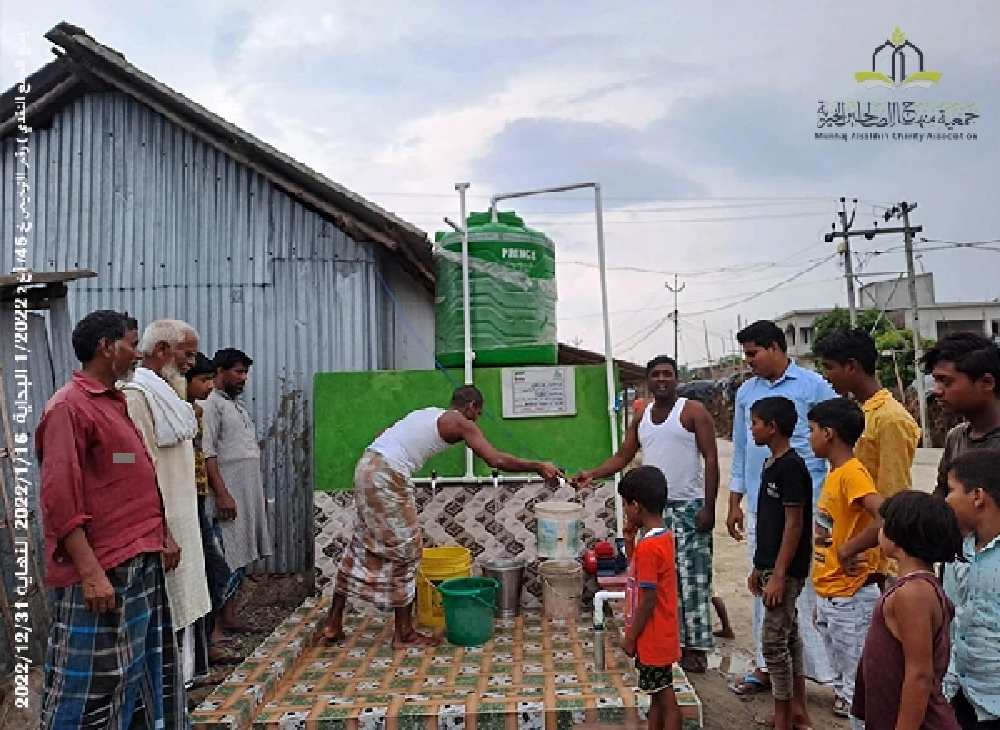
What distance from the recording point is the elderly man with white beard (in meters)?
3.69

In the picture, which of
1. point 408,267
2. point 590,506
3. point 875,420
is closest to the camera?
point 875,420

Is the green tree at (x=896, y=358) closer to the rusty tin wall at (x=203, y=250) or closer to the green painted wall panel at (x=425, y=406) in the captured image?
the green painted wall panel at (x=425, y=406)

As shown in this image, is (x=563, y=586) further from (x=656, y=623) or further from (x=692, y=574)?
(x=656, y=623)

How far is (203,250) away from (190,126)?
44.8 inches

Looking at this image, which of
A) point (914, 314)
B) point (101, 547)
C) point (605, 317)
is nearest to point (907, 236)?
point (914, 314)

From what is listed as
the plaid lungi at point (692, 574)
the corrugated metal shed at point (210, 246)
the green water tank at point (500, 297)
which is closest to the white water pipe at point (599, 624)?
the plaid lungi at point (692, 574)

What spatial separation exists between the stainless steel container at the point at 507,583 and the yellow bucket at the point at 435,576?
0.18 m

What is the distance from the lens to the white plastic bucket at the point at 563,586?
541 cm

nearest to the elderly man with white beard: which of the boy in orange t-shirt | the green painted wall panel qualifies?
the green painted wall panel

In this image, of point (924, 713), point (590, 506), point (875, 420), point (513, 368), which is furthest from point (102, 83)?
point (924, 713)

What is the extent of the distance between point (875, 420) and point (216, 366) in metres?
4.38

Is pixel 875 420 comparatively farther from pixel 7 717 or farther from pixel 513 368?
pixel 7 717

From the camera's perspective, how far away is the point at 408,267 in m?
7.47

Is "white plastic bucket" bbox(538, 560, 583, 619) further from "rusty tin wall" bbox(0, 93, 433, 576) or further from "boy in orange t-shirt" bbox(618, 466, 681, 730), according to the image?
"rusty tin wall" bbox(0, 93, 433, 576)
